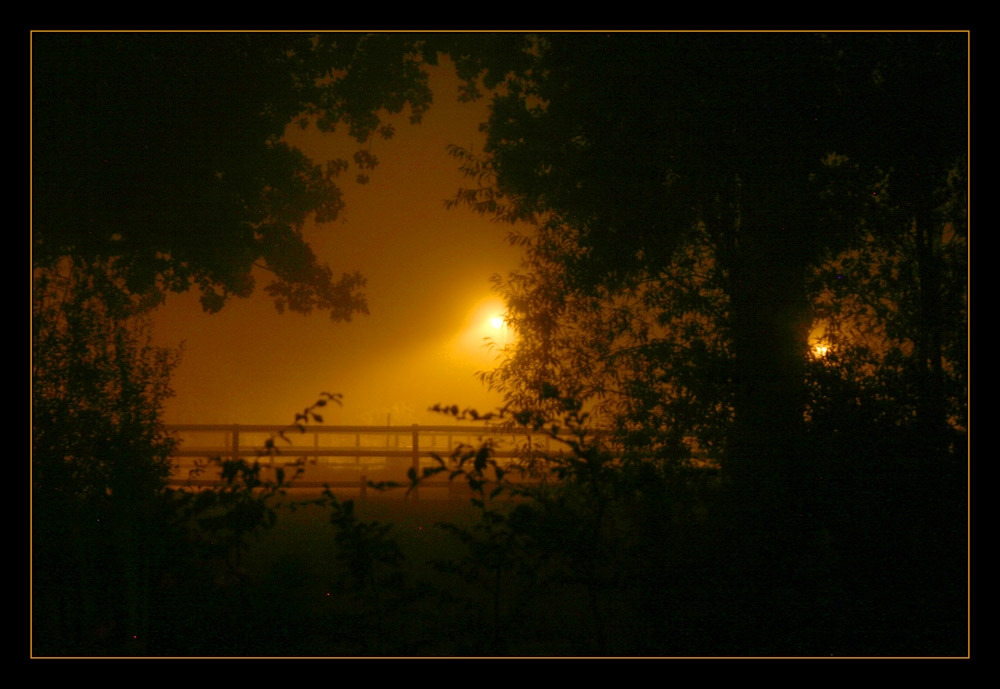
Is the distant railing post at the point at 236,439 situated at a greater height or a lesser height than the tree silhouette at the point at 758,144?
lesser

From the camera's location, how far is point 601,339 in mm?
5273

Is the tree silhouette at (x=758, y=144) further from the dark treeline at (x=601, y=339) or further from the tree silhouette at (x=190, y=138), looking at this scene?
the tree silhouette at (x=190, y=138)

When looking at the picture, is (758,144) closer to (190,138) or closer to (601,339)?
(601,339)

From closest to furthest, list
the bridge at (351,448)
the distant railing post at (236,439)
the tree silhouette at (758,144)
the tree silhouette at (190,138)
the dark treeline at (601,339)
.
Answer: the dark treeline at (601,339) < the tree silhouette at (758,144) < the bridge at (351,448) < the tree silhouette at (190,138) < the distant railing post at (236,439)

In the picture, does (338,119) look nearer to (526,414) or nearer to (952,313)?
(526,414)

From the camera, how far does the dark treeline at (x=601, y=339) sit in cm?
302

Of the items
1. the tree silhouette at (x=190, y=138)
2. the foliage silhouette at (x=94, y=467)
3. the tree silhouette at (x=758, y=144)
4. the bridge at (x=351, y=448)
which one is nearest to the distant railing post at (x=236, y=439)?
the bridge at (x=351, y=448)

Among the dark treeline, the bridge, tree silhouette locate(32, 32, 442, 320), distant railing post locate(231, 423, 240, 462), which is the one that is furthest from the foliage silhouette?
distant railing post locate(231, 423, 240, 462)

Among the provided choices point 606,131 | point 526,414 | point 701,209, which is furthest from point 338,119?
point 526,414

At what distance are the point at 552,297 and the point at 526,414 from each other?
2.89 m

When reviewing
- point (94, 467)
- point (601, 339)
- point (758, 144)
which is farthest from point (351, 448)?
point (758, 144)

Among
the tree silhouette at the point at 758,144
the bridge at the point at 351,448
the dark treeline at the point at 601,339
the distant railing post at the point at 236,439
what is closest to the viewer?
the dark treeline at the point at 601,339

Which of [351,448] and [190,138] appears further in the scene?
[351,448]

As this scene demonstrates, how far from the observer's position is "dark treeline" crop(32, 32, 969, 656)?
3018 millimetres
